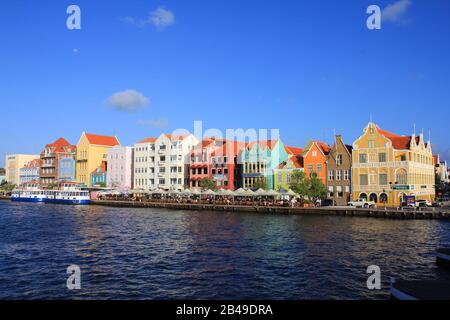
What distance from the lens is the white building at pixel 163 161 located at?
115562 mm

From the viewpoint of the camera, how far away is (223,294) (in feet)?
72.1

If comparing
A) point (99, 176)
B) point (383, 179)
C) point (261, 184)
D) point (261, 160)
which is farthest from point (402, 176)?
point (99, 176)

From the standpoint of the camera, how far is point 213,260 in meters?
30.3

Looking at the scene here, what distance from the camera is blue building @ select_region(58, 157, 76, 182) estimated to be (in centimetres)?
14625

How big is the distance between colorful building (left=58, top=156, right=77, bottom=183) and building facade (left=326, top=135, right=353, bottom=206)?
9314 centimetres

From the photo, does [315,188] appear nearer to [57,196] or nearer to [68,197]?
[68,197]

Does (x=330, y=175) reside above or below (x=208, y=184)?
above

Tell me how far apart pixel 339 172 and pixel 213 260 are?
58.0m

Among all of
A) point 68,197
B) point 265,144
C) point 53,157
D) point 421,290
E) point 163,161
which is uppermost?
point 53,157
